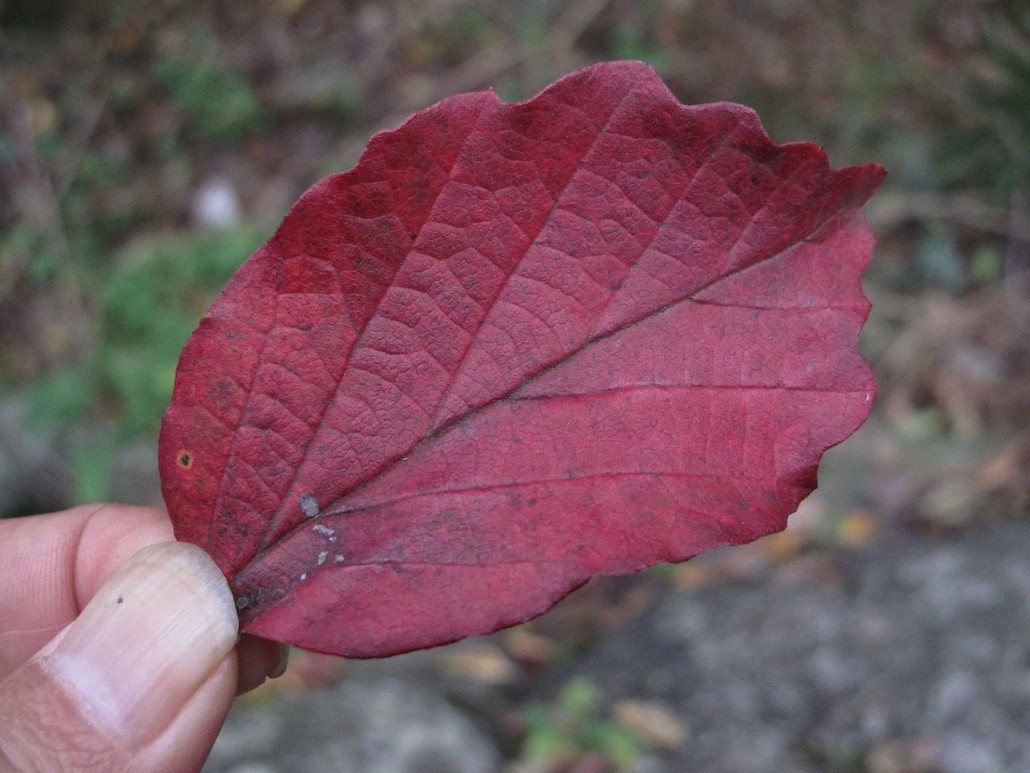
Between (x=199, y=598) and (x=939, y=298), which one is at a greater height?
(x=199, y=598)

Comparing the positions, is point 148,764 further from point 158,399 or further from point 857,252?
point 158,399

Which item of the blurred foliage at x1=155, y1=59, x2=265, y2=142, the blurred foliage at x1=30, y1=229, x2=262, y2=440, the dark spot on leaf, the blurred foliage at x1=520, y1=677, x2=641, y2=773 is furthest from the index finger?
the blurred foliage at x1=155, y1=59, x2=265, y2=142

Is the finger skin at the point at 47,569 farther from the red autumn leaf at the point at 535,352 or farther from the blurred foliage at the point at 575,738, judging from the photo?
the blurred foliage at the point at 575,738

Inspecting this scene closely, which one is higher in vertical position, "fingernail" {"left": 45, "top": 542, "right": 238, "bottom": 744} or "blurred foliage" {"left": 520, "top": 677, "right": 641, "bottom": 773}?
"fingernail" {"left": 45, "top": 542, "right": 238, "bottom": 744}

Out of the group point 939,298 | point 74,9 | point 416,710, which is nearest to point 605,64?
point 416,710

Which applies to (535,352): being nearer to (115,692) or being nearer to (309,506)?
(309,506)

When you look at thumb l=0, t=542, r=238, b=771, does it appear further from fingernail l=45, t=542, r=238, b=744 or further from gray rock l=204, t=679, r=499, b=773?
gray rock l=204, t=679, r=499, b=773

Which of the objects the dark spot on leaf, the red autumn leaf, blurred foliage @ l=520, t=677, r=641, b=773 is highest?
the red autumn leaf
